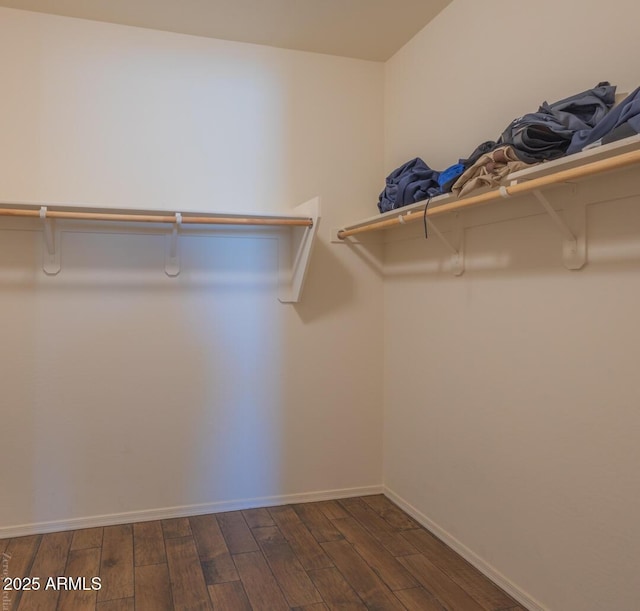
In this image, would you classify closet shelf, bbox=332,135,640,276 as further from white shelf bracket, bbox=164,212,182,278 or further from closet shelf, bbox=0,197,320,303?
white shelf bracket, bbox=164,212,182,278

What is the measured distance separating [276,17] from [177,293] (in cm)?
131

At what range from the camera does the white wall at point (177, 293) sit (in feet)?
7.97

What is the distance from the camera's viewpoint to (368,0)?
2322mm


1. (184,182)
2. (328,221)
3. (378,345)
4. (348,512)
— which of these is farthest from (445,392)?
(184,182)

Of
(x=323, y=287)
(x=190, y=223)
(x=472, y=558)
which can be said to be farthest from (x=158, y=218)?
(x=472, y=558)

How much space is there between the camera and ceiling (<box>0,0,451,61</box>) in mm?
2346

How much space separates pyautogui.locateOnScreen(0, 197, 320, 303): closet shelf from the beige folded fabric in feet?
2.57

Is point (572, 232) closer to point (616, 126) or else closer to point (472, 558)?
point (616, 126)

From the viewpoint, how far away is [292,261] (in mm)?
2762

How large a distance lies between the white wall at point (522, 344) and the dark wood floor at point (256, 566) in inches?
7.5

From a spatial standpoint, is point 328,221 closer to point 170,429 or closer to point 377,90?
point 377,90

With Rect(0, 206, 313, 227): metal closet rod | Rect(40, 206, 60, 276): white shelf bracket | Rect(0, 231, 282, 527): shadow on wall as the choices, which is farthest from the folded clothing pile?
Rect(40, 206, 60, 276): white shelf bracket

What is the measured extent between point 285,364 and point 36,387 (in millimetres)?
1122

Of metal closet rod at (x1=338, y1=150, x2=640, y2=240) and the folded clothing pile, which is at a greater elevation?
the folded clothing pile
